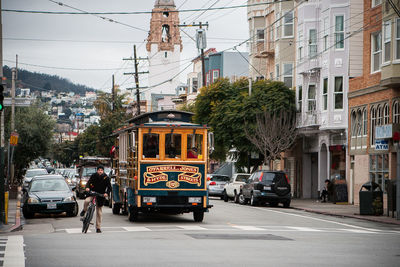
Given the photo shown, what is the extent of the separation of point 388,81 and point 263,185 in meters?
8.07

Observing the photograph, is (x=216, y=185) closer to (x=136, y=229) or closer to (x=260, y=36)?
(x=260, y=36)

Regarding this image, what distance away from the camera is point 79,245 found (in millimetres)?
15414

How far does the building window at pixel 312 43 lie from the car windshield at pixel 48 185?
73.0 ft

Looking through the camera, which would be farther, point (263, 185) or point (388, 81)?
point (263, 185)

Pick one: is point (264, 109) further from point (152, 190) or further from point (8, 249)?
point (8, 249)

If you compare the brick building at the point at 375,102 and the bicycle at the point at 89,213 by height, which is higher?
the brick building at the point at 375,102

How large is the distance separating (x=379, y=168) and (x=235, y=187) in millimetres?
8981

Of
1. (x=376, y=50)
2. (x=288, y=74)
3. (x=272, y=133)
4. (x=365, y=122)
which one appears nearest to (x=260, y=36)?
(x=288, y=74)

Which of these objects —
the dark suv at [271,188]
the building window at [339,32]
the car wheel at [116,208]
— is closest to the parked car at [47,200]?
the car wheel at [116,208]

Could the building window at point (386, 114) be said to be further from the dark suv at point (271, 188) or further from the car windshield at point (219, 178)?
the car windshield at point (219, 178)

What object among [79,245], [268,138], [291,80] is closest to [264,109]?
[268,138]

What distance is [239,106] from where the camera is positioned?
48.7 m

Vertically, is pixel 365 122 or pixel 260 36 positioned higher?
pixel 260 36

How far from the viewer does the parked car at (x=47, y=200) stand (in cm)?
2650
